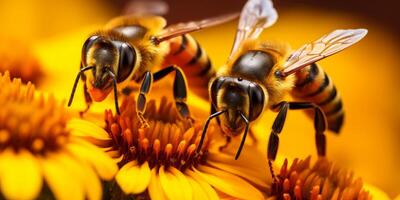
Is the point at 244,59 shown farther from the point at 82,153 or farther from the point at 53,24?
the point at 53,24

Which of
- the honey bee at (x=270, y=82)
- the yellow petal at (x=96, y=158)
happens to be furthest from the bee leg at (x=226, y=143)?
the yellow petal at (x=96, y=158)

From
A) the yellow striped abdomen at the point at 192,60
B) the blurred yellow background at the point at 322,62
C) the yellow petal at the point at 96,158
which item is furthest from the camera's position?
the blurred yellow background at the point at 322,62

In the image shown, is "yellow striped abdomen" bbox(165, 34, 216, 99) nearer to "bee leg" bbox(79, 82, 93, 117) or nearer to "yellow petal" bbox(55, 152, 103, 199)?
"bee leg" bbox(79, 82, 93, 117)

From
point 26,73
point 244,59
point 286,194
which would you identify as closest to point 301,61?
point 244,59

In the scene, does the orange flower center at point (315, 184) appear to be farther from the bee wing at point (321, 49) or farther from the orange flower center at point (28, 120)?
the orange flower center at point (28, 120)

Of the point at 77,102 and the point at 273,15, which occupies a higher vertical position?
the point at 273,15

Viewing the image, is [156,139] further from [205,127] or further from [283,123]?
[283,123]

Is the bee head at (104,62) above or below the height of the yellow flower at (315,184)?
above
